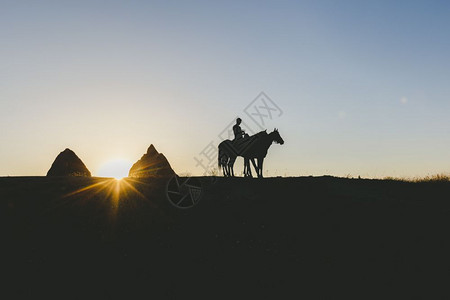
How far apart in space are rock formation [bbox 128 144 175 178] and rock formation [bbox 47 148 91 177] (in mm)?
5915

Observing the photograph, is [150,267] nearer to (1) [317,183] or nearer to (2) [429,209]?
(1) [317,183]

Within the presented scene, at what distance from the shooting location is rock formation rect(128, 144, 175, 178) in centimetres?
5147

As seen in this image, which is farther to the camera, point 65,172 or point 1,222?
point 65,172

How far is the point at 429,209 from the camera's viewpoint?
1811 centimetres

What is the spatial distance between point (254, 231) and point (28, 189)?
8.62 m

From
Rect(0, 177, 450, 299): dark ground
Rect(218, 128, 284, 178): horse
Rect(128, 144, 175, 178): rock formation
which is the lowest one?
Rect(0, 177, 450, 299): dark ground

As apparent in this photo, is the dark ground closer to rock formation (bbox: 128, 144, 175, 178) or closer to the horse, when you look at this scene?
the horse

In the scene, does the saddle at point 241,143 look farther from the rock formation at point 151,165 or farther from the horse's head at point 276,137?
the rock formation at point 151,165

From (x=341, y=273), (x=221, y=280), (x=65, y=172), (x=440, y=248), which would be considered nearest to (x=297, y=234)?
(x=341, y=273)

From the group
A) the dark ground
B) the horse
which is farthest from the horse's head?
the dark ground

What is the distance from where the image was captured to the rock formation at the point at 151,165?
169ft

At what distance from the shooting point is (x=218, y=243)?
13.9m

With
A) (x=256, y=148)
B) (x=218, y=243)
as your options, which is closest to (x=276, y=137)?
(x=256, y=148)

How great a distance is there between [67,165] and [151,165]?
1055 cm
